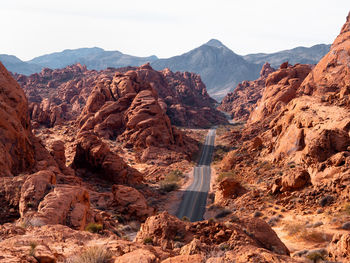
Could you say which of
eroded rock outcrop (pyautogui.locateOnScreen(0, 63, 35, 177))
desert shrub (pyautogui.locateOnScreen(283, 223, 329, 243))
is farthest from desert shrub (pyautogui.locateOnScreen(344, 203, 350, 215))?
eroded rock outcrop (pyautogui.locateOnScreen(0, 63, 35, 177))

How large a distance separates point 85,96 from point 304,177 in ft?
378

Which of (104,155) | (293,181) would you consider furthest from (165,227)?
(104,155)

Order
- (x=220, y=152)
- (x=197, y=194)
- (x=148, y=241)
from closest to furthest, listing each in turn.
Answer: (x=148, y=241) < (x=197, y=194) < (x=220, y=152)

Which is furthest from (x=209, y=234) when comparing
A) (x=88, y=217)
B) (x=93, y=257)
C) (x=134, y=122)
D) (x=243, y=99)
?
(x=243, y=99)

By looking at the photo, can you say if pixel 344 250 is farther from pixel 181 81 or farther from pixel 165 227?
pixel 181 81

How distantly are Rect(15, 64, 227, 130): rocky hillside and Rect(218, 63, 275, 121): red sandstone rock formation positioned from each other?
1012 centimetres

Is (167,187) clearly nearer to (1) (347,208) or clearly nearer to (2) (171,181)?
(2) (171,181)

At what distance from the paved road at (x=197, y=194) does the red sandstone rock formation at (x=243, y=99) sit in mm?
82651

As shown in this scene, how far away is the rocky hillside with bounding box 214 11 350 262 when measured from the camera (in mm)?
19188

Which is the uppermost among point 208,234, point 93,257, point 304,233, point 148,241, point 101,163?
point 93,257

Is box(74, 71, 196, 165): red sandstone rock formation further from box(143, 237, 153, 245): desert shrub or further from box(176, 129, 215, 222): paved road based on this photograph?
box(143, 237, 153, 245): desert shrub

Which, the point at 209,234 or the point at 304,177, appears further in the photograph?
the point at 304,177

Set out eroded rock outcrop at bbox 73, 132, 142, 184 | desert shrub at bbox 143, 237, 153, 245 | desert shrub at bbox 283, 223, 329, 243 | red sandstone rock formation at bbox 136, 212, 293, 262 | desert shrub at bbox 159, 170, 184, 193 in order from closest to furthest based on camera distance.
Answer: red sandstone rock formation at bbox 136, 212, 293, 262 < desert shrub at bbox 143, 237, 153, 245 < desert shrub at bbox 283, 223, 329, 243 < eroded rock outcrop at bbox 73, 132, 142, 184 < desert shrub at bbox 159, 170, 184, 193

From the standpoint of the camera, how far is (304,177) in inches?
1025
